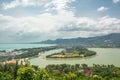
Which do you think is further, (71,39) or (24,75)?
(71,39)

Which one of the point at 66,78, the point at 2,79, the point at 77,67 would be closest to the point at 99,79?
the point at 66,78

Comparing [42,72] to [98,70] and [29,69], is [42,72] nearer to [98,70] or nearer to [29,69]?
[29,69]

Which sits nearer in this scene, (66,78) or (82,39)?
(66,78)

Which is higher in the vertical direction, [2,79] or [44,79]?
[44,79]

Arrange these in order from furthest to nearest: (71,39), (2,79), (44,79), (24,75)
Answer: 1. (71,39)
2. (2,79)
3. (44,79)
4. (24,75)

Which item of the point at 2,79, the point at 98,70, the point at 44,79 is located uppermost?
the point at 44,79

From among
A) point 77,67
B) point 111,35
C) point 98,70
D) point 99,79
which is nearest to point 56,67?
point 77,67

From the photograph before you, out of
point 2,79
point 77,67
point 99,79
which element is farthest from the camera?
point 77,67

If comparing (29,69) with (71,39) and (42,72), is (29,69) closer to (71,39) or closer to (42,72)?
(42,72)

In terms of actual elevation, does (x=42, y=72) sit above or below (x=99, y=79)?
above
